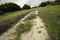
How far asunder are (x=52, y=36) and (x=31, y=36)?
260 centimetres

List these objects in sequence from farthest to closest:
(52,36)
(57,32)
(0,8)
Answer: (0,8) < (57,32) < (52,36)

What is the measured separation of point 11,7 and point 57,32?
2294 centimetres

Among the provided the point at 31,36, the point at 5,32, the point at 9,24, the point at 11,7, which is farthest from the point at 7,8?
the point at 31,36

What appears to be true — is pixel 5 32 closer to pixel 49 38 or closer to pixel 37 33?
pixel 37 33

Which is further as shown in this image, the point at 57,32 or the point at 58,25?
the point at 58,25

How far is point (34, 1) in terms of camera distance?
51438mm

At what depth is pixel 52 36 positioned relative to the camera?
577 inches

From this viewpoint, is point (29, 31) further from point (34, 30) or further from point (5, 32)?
point (5, 32)

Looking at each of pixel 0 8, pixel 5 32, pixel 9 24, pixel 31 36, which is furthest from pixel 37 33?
pixel 0 8

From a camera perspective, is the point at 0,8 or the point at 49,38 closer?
the point at 49,38

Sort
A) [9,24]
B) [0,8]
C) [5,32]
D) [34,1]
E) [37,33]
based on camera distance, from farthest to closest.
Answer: [34,1]
[0,8]
[9,24]
[5,32]
[37,33]

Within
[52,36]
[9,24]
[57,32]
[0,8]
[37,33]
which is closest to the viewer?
[52,36]

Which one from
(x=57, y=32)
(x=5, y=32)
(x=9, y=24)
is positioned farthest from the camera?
(x=9, y=24)

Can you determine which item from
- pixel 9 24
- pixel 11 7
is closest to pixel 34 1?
pixel 11 7
